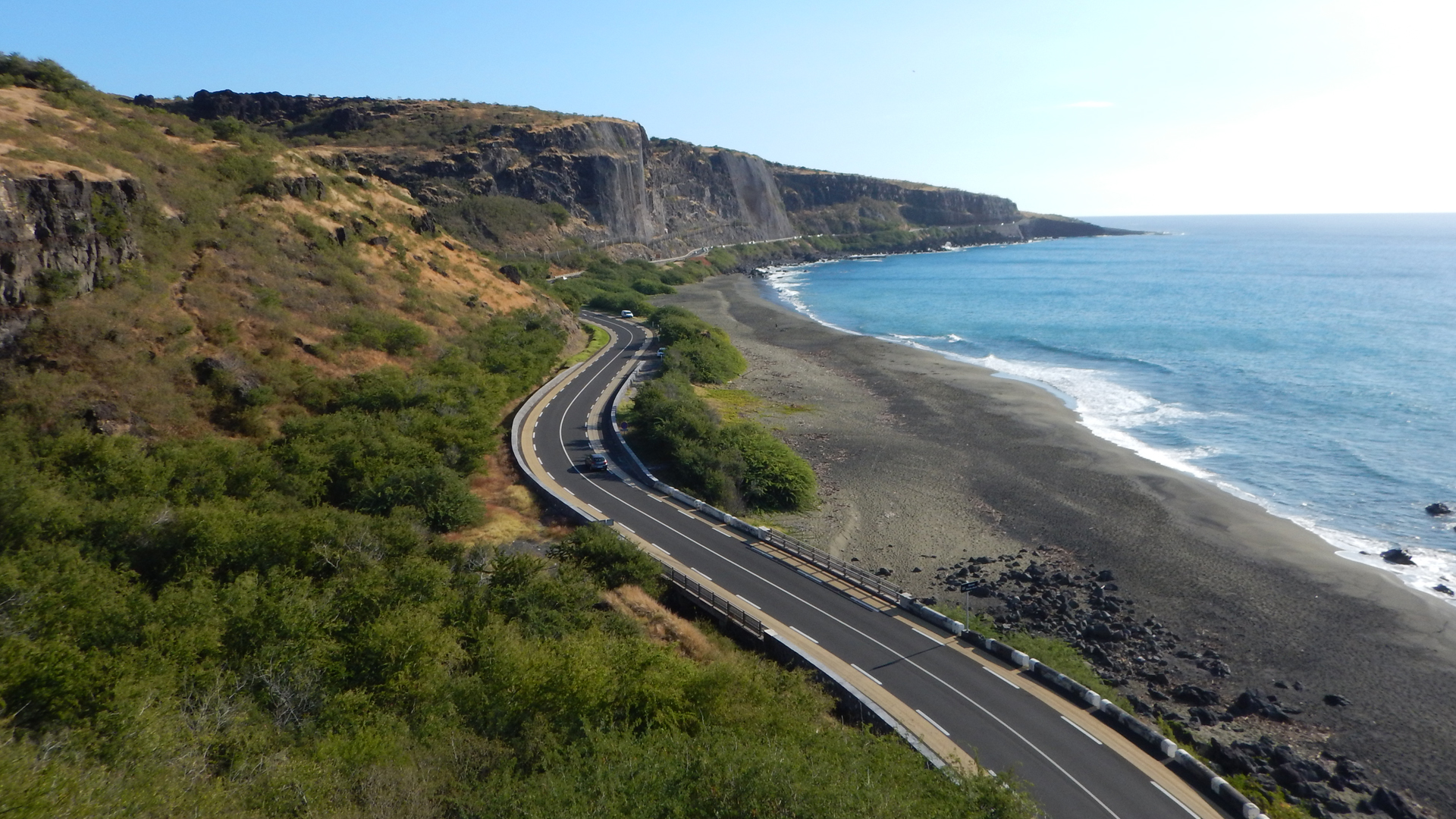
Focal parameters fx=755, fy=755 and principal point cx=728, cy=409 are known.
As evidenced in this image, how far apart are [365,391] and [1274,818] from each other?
37.7 meters

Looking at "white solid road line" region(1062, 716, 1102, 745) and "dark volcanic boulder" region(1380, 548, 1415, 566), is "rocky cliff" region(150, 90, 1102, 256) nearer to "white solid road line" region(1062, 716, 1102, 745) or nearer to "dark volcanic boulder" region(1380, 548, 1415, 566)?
"white solid road line" region(1062, 716, 1102, 745)

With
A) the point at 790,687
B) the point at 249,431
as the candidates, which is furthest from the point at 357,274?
the point at 790,687

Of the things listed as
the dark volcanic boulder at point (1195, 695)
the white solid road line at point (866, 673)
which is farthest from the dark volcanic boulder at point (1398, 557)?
the white solid road line at point (866, 673)

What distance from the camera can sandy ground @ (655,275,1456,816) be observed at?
23.7 metres

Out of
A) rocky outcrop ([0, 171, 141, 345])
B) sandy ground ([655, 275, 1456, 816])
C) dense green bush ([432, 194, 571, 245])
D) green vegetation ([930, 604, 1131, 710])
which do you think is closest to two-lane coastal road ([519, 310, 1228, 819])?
green vegetation ([930, 604, 1131, 710])

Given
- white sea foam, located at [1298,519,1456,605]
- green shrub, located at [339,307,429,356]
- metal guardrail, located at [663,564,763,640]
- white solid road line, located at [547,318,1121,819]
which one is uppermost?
green shrub, located at [339,307,429,356]

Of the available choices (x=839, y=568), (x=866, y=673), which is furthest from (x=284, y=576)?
(x=839, y=568)

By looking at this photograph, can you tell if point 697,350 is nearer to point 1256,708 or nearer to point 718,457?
point 718,457

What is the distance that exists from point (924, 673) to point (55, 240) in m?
39.0

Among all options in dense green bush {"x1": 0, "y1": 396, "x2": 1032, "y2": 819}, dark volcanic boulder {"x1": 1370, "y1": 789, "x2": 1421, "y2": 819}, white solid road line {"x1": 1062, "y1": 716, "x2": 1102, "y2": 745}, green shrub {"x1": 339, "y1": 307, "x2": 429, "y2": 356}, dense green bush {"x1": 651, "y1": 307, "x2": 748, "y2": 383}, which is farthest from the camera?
dense green bush {"x1": 651, "y1": 307, "x2": 748, "y2": 383}

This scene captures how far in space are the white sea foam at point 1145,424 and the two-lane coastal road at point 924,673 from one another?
2141 centimetres

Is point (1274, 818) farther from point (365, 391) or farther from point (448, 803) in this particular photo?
point (365, 391)

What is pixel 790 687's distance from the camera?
64.6ft

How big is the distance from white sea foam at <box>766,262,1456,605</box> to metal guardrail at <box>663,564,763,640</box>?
27.6 meters
